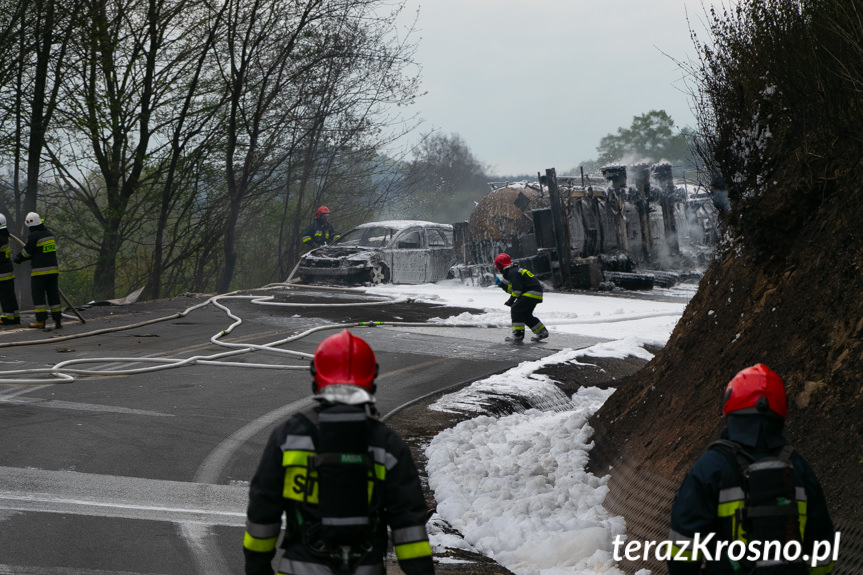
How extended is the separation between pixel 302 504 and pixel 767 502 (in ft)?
4.93

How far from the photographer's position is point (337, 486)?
2.84 meters

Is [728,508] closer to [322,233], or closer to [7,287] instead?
[7,287]

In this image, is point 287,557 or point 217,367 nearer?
point 287,557

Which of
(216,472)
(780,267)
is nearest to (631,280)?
(780,267)

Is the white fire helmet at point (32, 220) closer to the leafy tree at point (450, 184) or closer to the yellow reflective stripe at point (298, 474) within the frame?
the yellow reflective stripe at point (298, 474)

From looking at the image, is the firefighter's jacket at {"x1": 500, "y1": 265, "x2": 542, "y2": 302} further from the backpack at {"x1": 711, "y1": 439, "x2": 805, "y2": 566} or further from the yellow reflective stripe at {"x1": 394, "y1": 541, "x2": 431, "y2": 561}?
the yellow reflective stripe at {"x1": 394, "y1": 541, "x2": 431, "y2": 561}

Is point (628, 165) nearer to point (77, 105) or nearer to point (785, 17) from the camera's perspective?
point (77, 105)

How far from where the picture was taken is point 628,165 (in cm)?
2636

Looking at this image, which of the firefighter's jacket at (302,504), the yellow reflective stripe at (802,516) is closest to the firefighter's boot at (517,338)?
the yellow reflective stripe at (802,516)

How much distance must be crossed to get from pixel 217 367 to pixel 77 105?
16947mm

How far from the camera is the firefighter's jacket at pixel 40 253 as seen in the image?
1502 cm

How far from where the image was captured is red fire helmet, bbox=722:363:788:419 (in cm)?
299

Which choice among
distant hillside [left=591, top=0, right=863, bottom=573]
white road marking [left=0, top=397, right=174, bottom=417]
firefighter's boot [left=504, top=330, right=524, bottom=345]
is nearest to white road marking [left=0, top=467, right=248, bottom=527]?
white road marking [left=0, top=397, right=174, bottom=417]

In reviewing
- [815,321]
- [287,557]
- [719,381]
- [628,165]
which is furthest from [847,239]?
Answer: [628,165]
